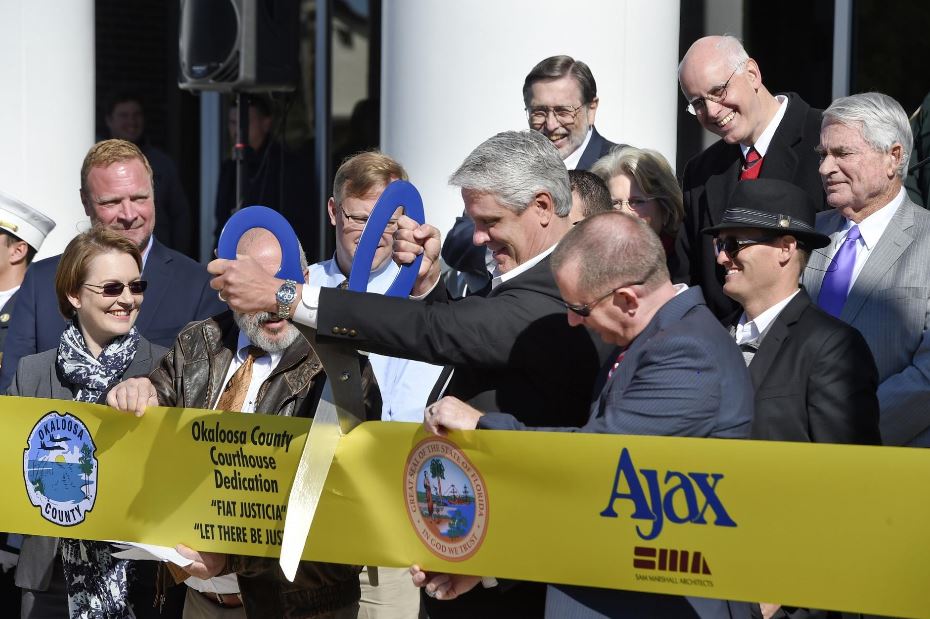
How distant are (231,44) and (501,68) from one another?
295cm

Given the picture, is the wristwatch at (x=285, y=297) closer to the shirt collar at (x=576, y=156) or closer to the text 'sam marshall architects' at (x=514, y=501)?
the text 'sam marshall architects' at (x=514, y=501)

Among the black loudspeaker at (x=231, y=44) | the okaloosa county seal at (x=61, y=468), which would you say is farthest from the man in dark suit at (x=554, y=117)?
the black loudspeaker at (x=231, y=44)

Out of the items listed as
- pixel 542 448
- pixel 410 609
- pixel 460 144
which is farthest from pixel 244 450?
pixel 460 144

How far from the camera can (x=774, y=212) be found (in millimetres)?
3590

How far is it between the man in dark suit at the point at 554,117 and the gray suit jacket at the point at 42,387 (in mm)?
1152

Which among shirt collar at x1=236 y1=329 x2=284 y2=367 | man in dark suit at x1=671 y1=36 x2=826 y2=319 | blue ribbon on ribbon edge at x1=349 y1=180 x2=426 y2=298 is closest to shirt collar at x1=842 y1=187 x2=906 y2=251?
man in dark suit at x1=671 y1=36 x2=826 y2=319

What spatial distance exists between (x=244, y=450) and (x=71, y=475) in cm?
64

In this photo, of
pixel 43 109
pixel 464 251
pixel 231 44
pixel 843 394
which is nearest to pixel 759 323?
pixel 843 394

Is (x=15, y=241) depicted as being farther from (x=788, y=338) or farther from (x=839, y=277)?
(x=788, y=338)

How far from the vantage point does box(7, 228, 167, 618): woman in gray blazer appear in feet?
14.8

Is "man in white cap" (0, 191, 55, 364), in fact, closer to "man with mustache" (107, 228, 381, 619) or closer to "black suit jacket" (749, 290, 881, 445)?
"man with mustache" (107, 228, 381, 619)

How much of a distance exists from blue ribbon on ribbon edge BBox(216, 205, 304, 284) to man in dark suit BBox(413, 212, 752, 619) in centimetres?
76

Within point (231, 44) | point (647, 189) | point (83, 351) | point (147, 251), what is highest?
point (231, 44)

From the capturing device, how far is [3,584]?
534cm
